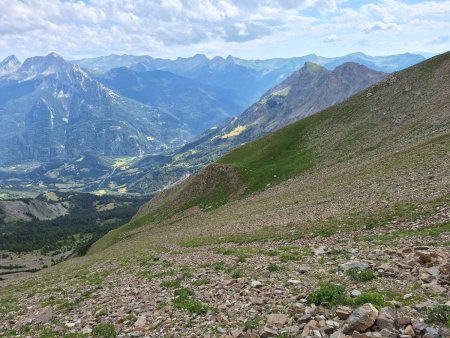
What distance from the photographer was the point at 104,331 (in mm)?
16141

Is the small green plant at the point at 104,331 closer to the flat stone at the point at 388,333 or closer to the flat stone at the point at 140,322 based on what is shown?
the flat stone at the point at 140,322

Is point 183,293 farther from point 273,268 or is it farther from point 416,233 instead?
point 416,233

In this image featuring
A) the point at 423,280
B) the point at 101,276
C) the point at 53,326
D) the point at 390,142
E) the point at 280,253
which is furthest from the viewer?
the point at 390,142

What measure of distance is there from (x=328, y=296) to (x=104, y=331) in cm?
945

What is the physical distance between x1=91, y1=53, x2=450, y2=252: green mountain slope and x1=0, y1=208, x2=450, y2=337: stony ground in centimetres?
2765

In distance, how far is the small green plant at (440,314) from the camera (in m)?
10.9

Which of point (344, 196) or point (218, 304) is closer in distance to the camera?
point (218, 304)

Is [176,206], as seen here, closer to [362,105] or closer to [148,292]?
[362,105]

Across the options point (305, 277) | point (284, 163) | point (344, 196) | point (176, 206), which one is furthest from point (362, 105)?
point (305, 277)

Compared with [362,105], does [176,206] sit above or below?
below

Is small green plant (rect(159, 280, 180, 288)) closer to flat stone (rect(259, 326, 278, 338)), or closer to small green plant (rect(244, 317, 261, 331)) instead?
small green plant (rect(244, 317, 261, 331))

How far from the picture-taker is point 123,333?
51.5 ft

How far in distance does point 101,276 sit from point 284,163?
5454 centimetres

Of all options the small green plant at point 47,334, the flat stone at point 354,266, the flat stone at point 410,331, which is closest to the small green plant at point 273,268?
the flat stone at point 354,266
